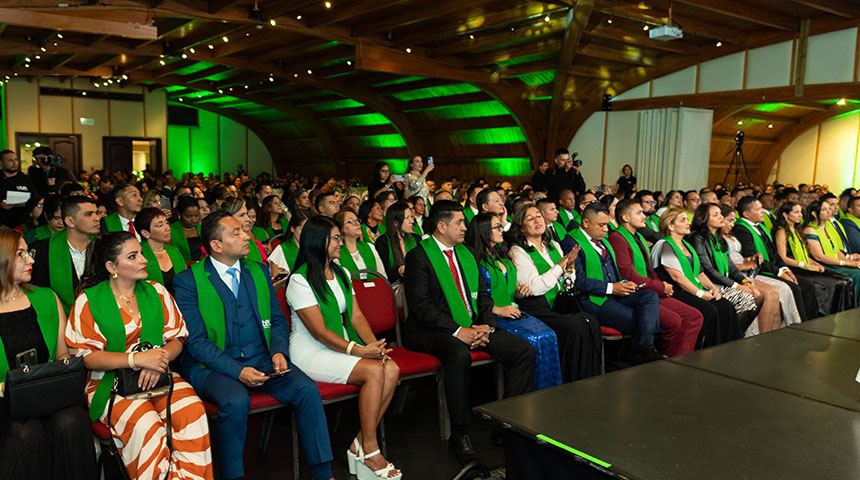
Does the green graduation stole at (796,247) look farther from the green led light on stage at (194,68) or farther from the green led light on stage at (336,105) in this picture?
the green led light on stage at (194,68)

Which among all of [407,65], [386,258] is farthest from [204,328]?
[407,65]

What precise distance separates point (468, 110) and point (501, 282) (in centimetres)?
1371

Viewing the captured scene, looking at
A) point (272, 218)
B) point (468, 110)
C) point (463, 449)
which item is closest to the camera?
point (463, 449)

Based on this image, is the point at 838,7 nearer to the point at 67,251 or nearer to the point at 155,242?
the point at 155,242

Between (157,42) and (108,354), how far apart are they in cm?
1318

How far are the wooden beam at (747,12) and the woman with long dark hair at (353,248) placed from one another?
7259 millimetres

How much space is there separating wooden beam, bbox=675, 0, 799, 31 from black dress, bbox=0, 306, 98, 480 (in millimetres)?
9585

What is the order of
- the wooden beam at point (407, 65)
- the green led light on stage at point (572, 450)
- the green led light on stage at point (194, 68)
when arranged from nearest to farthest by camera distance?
the green led light on stage at point (572, 450), the wooden beam at point (407, 65), the green led light on stage at point (194, 68)

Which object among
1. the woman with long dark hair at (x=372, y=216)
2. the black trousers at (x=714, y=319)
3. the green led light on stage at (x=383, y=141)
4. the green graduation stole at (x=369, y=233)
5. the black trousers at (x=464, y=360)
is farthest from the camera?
the green led light on stage at (x=383, y=141)

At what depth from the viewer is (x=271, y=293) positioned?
3.25 m

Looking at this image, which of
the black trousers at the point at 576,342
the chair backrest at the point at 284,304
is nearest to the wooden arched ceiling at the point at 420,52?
the black trousers at the point at 576,342

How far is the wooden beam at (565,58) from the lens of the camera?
9.68 metres

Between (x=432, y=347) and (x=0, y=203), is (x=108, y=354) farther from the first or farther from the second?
(x=0, y=203)

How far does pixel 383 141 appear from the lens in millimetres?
21188
